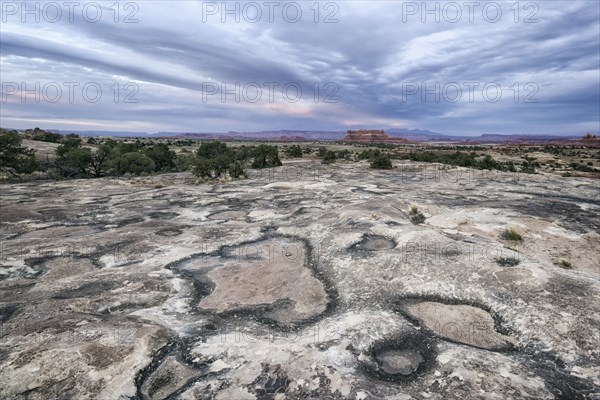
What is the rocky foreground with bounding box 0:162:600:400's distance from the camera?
5.66 meters

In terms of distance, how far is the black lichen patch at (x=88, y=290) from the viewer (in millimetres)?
9203

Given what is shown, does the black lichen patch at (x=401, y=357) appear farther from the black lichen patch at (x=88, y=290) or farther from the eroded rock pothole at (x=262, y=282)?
the black lichen patch at (x=88, y=290)

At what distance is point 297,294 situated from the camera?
9.23m

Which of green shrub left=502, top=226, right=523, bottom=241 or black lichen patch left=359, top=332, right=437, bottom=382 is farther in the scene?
green shrub left=502, top=226, right=523, bottom=241

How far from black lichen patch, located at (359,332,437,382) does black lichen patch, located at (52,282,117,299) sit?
6.91 metres

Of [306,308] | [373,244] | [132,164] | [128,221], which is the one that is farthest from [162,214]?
[132,164]

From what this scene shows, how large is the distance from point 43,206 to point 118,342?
18.8 m

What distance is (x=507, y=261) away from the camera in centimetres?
982

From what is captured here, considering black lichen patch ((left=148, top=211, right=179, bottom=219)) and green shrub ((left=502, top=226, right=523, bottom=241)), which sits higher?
black lichen patch ((left=148, top=211, right=179, bottom=219))

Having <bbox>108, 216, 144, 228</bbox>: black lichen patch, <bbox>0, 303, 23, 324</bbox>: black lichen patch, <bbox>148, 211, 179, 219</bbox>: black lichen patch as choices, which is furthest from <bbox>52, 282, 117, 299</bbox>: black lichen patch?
<bbox>148, 211, 179, 219</bbox>: black lichen patch

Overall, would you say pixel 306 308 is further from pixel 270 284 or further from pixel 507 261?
pixel 507 261

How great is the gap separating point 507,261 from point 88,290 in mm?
10816

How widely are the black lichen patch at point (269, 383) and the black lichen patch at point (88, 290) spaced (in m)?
5.66

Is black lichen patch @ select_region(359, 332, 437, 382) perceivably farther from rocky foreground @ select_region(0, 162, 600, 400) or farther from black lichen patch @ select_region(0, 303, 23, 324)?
black lichen patch @ select_region(0, 303, 23, 324)
